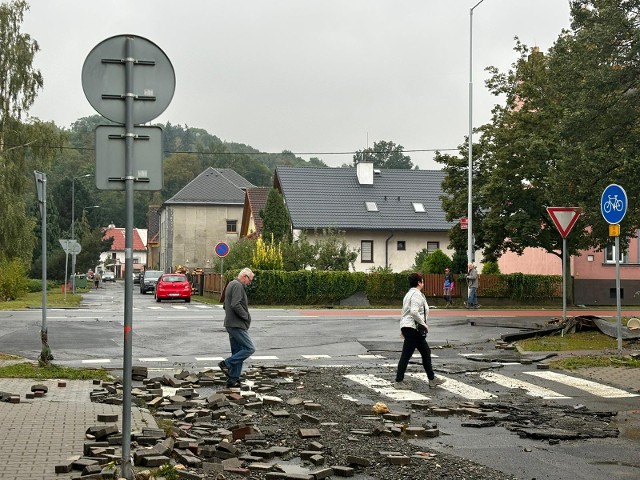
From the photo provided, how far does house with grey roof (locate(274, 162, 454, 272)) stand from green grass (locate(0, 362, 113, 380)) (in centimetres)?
4328

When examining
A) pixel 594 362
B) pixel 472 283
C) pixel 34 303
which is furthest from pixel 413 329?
pixel 34 303

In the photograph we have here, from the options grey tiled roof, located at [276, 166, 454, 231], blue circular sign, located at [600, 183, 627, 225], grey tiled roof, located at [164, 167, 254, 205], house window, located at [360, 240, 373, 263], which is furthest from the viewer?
grey tiled roof, located at [164, 167, 254, 205]

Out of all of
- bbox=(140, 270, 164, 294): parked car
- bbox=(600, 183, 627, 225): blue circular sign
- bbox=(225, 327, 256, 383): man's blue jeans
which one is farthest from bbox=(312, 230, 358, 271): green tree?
bbox=(225, 327, 256, 383): man's blue jeans

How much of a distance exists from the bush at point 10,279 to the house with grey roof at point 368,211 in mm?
17616

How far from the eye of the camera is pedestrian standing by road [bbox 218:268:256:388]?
13.3 m

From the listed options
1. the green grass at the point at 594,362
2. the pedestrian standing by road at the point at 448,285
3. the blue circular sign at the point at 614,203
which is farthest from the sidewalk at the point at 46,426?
the pedestrian standing by road at the point at 448,285

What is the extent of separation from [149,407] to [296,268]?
3318cm

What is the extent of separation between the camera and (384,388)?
13.1m

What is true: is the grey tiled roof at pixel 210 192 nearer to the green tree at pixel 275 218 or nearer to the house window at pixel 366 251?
the house window at pixel 366 251

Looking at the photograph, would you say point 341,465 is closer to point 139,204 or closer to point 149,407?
point 149,407

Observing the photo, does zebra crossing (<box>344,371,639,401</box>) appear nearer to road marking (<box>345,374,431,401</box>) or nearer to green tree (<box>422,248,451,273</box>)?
road marking (<box>345,374,431,401</box>)

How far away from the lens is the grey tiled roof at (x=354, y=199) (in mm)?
59438

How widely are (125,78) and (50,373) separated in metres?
8.35

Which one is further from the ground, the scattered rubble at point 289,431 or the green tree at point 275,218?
the green tree at point 275,218
